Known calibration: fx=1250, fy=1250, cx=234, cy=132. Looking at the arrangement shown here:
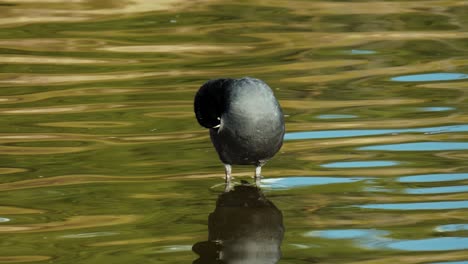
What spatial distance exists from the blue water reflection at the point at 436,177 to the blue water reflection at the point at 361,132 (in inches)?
45.2

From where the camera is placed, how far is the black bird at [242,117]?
278 inches

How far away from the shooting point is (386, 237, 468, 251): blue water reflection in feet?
20.5

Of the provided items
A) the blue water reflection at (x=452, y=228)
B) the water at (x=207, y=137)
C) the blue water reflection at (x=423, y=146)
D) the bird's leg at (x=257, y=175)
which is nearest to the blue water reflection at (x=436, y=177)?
the water at (x=207, y=137)

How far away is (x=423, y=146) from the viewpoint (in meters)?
8.45

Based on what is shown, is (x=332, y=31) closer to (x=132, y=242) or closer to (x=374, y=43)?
(x=374, y=43)

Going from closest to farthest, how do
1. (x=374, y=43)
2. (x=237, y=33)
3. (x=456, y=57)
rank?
1. (x=456, y=57)
2. (x=374, y=43)
3. (x=237, y=33)

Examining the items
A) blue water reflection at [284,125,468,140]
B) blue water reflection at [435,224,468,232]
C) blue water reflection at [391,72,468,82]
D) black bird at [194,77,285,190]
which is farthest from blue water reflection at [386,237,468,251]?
blue water reflection at [391,72,468,82]

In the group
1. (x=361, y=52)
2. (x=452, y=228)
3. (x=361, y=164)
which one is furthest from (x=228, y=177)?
(x=361, y=52)

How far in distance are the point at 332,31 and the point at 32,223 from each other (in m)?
6.53

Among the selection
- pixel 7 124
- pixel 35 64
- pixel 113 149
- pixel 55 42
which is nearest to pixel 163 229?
pixel 113 149

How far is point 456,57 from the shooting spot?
11.6 metres

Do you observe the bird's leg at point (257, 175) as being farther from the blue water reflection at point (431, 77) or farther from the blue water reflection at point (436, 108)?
the blue water reflection at point (431, 77)

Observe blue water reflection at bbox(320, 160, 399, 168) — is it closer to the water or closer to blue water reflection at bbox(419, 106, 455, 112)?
the water

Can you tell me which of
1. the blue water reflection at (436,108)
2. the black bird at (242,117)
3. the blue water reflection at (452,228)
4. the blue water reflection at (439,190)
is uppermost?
the black bird at (242,117)
